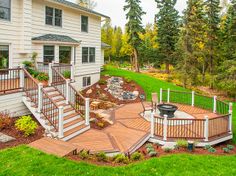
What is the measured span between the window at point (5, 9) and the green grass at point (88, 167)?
794cm

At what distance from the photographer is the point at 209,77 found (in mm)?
27031

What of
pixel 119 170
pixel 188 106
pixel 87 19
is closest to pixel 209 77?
pixel 188 106

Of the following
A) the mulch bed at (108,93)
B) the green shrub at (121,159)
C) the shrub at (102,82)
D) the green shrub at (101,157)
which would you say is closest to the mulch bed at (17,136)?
the green shrub at (101,157)

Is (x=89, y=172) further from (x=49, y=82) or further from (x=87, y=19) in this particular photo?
(x=87, y=19)

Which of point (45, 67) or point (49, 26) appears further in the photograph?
point (49, 26)

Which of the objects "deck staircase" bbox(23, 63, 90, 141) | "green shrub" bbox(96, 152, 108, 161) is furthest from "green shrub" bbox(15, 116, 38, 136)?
"green shrub" bbox(96, 152, 108, 161)

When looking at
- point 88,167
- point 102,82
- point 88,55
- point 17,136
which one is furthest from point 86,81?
point 88,167

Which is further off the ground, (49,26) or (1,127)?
(49,26)

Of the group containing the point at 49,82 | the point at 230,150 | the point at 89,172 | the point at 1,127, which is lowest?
the point at 230,150

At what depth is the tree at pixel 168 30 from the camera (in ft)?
114

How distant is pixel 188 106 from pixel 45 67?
33.2 ft

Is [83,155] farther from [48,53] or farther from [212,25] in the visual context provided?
[212,25]

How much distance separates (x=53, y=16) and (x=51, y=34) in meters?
1.26

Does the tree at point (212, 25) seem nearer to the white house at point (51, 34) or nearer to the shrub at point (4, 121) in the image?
the white house at point (51, 34)
